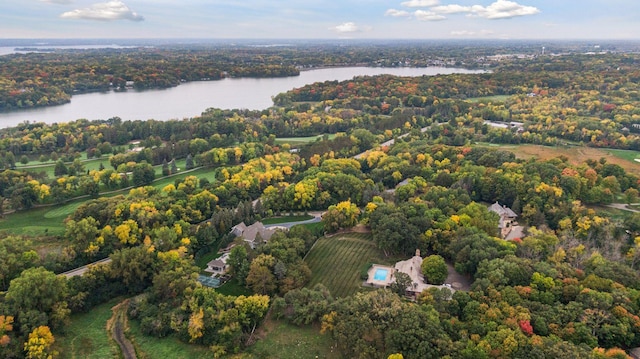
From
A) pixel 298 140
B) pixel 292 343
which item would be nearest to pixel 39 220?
pixel 292 343

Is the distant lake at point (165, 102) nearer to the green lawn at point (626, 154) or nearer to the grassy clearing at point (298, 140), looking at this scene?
the grassy clearing at point (298, 140)

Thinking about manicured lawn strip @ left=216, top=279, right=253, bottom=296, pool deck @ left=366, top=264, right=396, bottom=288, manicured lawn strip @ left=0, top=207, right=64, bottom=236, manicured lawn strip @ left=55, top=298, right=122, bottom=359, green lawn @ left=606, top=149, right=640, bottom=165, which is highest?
green lawn @ left=606, top=149, right=640, bottom=165

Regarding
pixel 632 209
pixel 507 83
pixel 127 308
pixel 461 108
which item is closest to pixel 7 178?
pixel 127 308

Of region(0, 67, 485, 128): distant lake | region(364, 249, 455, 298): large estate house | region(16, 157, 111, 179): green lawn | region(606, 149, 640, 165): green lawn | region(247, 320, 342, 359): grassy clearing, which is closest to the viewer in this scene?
region(247, 320, 342, 359): grassy clearing

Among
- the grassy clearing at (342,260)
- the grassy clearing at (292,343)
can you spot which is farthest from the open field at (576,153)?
the grassy clearing at (292,343)

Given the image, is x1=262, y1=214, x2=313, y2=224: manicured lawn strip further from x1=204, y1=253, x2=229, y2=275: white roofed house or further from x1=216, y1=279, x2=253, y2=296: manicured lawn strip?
x1=216, y1=279, x2=253, y2=296: manicured lawn strip

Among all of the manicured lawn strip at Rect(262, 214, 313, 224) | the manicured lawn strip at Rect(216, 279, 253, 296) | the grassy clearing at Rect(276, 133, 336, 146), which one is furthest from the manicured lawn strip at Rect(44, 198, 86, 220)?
the grassy clearing at Rect(276, 133, 336, 146)
